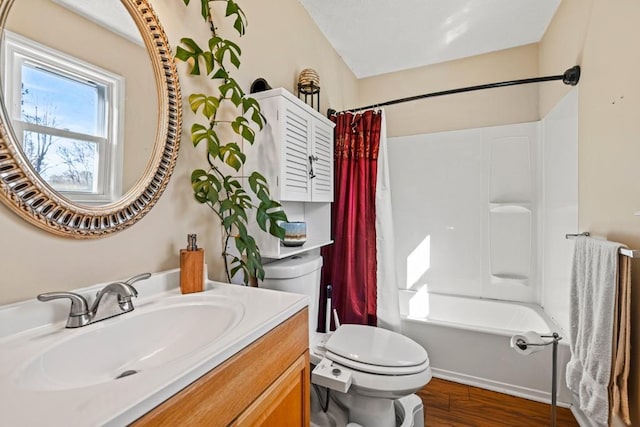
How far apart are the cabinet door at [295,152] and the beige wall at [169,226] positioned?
0.90 ft

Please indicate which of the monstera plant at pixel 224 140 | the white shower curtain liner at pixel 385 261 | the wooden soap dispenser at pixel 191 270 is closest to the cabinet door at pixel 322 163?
the white shower curtain liner at pixel 385 261

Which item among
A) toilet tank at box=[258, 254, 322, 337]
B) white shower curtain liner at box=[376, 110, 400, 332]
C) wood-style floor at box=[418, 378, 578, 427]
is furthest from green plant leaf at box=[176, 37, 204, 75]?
wood-style floor at box=[418, 378, 578, 427]

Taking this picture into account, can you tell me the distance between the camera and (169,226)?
104 centimetres

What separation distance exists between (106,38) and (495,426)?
240 centimetres

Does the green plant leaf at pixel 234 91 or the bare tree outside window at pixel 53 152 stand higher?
the green plant leaf at pixel 234 91

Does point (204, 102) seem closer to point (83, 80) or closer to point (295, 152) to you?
point (83, 80)

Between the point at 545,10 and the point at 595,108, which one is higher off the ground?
the point at 545,10

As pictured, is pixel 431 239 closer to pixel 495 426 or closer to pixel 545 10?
pixel 495 426

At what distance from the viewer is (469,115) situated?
2504mm

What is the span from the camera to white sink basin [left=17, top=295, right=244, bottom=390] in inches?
23.0

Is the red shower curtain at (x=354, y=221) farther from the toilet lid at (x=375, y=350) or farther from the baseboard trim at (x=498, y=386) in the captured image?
the baseboard trim at (x=498, y=386)

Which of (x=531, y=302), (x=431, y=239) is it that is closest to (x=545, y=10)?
(x=431, y=239)

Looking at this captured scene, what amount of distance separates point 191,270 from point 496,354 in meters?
1.90

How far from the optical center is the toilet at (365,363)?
4.08 ft
